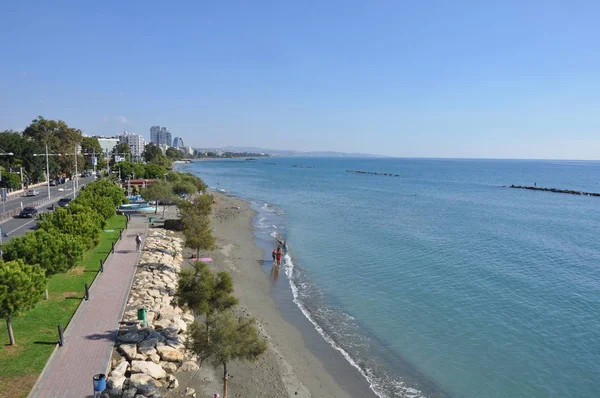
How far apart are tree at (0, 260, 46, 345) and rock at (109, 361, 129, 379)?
3.57m

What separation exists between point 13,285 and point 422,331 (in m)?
17.0

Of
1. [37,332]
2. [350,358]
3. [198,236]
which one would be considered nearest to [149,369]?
[37,332]

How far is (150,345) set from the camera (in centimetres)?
1502

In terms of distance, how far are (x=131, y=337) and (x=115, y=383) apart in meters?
2.76

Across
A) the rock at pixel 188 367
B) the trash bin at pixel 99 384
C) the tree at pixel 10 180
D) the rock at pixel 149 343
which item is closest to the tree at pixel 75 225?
the rock at pixel 149 343

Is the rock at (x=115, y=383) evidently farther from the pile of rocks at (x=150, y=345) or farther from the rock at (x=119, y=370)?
the rock at (x=119, y=370)

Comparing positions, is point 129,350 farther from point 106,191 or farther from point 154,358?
point 106,191

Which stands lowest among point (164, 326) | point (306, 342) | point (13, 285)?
point (306, 342)

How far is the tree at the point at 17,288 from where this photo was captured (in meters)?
12.7

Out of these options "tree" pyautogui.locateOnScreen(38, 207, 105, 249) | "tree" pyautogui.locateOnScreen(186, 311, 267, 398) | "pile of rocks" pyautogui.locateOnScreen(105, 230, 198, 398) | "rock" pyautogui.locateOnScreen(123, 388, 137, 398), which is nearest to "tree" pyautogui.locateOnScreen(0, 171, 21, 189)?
"tree" pyautogui.locateOnScreen(38, 207, 105, 249)

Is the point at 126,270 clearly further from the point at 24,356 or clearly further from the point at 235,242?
the point at 235,242

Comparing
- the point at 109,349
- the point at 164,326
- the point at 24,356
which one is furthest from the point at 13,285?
the point at 164,326

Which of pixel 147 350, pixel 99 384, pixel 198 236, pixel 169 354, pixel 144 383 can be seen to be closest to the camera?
pixel 99 384

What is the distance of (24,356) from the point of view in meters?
13.5
